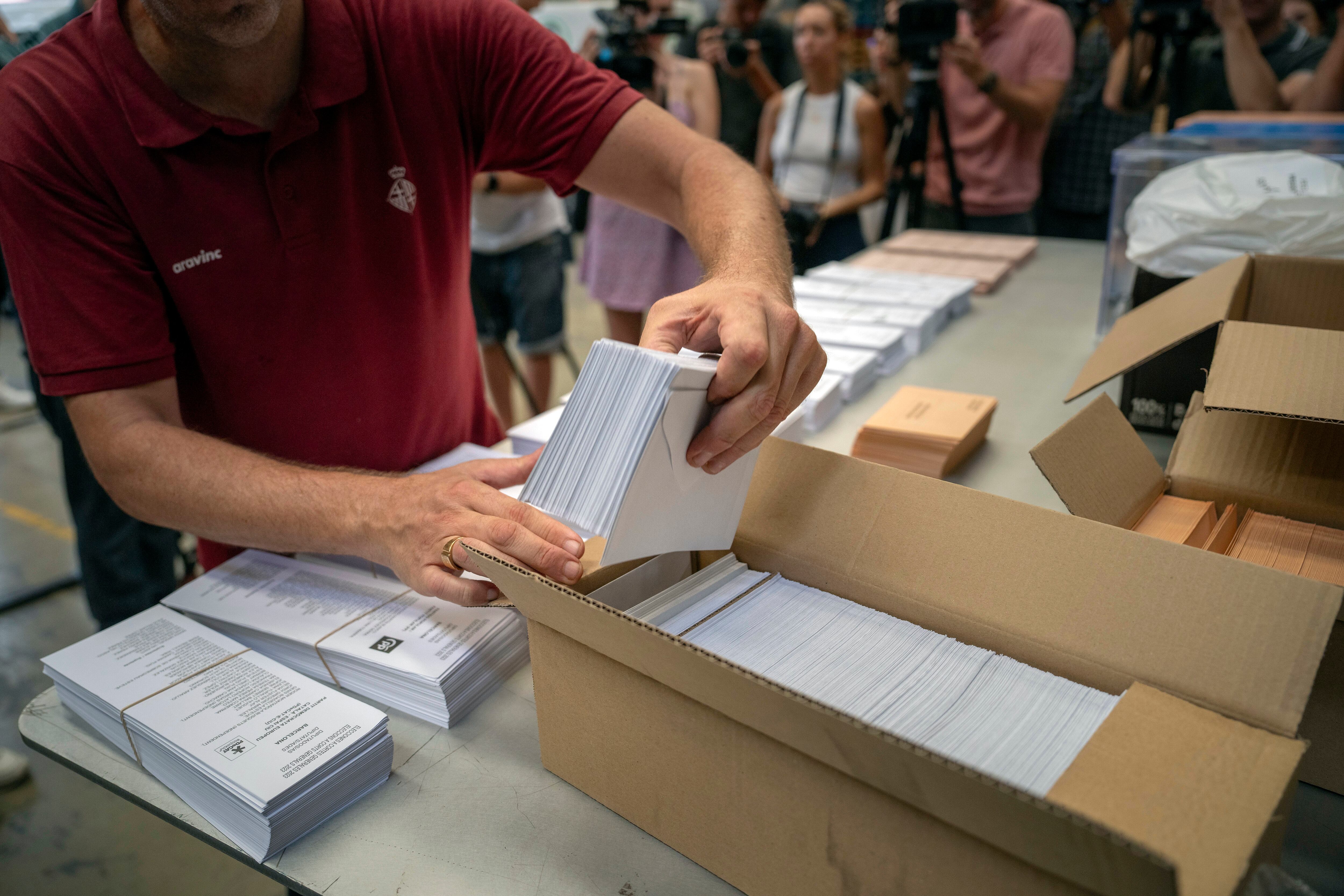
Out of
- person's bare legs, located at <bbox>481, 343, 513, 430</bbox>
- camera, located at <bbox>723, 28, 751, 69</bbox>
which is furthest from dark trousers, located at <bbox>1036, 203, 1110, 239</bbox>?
person's bare legs, located at <bbox>481, 343, 513, 430</bbox>

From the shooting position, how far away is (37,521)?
10.4ft

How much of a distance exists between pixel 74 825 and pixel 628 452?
1.96m

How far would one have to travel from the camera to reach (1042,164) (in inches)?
140

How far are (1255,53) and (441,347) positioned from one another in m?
2.71

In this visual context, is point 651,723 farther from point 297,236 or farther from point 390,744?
point 297,236

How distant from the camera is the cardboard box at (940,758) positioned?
45 cm

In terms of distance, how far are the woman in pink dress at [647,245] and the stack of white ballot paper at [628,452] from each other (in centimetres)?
205

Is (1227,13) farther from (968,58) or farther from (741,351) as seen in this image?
(741,351)

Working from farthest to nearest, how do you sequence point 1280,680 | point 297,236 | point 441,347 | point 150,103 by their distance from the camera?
point 441,347
point 297,236
point 150,103
point 1280,680

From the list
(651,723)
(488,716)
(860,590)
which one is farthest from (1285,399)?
(488,716)

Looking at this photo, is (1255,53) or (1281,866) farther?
(1255,53)

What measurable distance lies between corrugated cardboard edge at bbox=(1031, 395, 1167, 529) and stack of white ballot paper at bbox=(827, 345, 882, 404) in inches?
22.4

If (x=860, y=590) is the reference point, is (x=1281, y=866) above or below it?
below

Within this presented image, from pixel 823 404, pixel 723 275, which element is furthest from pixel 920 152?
pixel 723 275
